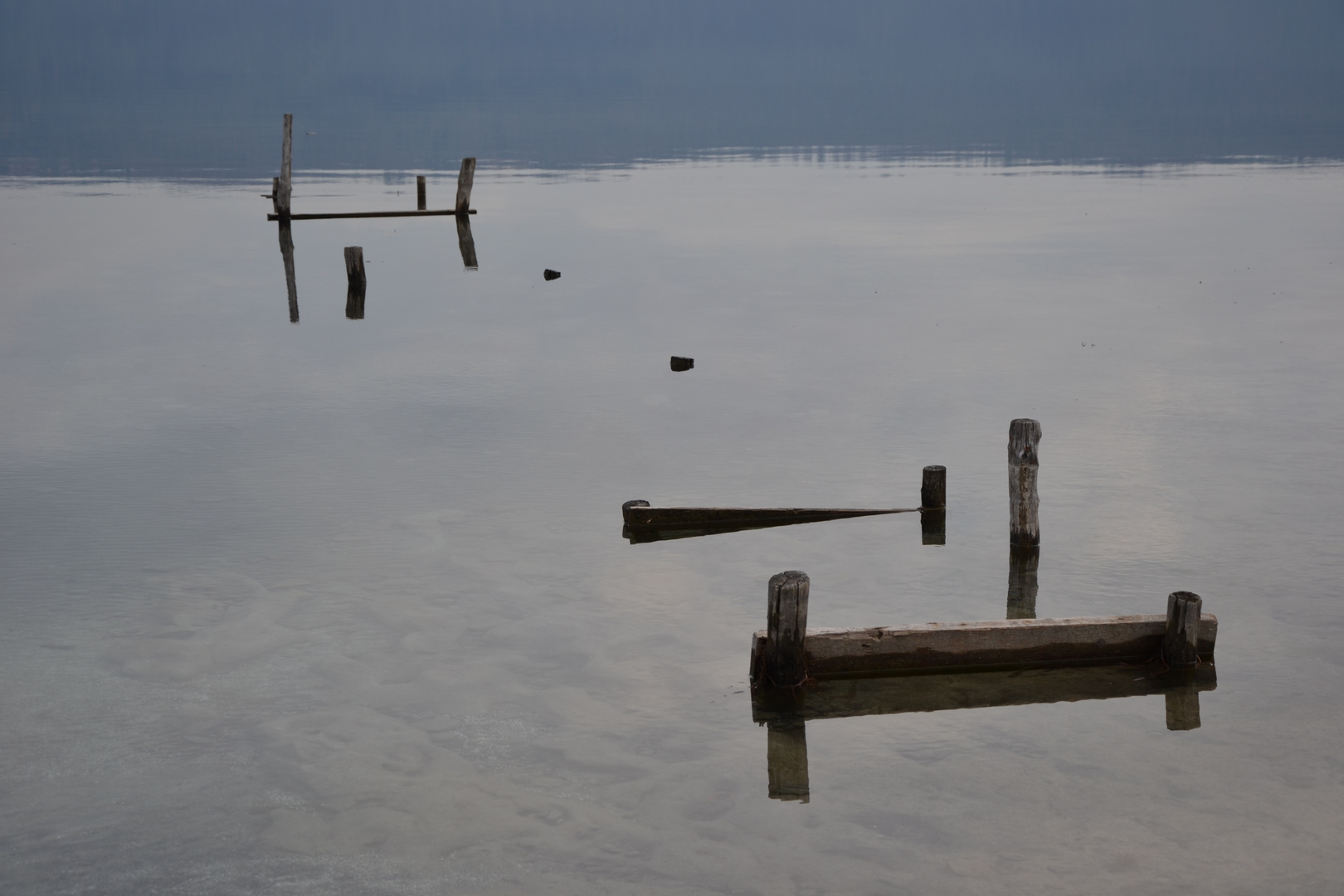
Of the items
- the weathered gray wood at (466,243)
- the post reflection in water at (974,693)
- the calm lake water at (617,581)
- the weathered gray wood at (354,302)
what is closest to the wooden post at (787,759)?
the post reflection in water at (974,693)

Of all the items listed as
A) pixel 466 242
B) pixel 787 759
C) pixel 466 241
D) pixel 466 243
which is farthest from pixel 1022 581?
pixel 466 241

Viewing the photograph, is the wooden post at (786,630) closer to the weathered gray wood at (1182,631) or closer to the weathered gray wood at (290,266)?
the weathered gray wood at (1182,631)

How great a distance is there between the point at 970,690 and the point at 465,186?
3378cm

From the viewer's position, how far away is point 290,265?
111 feet

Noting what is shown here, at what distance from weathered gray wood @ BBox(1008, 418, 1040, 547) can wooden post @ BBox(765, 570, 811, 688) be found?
3.26m

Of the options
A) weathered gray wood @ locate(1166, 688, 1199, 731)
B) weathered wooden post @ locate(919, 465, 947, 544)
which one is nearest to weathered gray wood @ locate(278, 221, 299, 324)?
weathered wooden post @ locate(919, 465, 947, 544)

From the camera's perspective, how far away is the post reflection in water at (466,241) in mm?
34750

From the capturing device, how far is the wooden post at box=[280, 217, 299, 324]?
27.7 metres

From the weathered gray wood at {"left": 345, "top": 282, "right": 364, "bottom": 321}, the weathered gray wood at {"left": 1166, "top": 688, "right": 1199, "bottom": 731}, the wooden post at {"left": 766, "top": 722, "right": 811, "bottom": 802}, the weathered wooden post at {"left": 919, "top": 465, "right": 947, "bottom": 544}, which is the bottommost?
the wooden post at {"left": 766, "top": 722, "right": 811, "bottom": 802}

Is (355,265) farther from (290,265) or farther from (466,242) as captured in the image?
(466,242)

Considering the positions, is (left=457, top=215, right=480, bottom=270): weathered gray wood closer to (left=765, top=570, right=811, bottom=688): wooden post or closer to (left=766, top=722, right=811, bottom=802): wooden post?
(left=765, top=570, right=811, bottom=688): wooden post

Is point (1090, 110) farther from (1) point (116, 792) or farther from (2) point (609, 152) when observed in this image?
(1) point (116, 792)

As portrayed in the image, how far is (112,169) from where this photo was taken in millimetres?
65625

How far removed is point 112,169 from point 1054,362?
54919 millimetres
